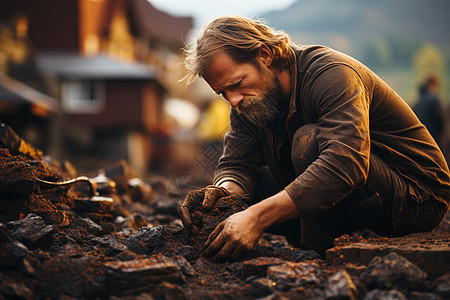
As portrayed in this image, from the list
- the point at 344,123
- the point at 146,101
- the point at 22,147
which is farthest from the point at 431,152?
the point at 146,101

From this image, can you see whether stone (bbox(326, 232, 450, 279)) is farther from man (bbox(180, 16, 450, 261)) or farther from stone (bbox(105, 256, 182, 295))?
stone (bbox(105, 256, 182, 295))

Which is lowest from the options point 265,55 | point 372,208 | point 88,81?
point 88,81

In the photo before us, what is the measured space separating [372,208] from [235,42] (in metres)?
1.34

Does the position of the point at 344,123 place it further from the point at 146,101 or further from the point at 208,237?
the point at 146,101

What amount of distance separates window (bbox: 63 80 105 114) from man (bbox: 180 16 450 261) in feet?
59.3

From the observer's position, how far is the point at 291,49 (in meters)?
2.86

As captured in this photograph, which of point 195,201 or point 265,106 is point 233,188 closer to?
point 195,201

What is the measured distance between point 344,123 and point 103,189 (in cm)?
245

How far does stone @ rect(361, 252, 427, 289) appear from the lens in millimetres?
1921

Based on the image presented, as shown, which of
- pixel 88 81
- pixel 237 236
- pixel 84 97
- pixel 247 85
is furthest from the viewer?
pixel 84 97

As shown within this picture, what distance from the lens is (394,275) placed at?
6.33 ft

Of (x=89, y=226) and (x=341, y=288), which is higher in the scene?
(x=341, y=288)

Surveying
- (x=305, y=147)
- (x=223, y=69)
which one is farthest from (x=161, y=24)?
(x=305, y=147)

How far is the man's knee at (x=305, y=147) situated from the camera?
8.16 feet
